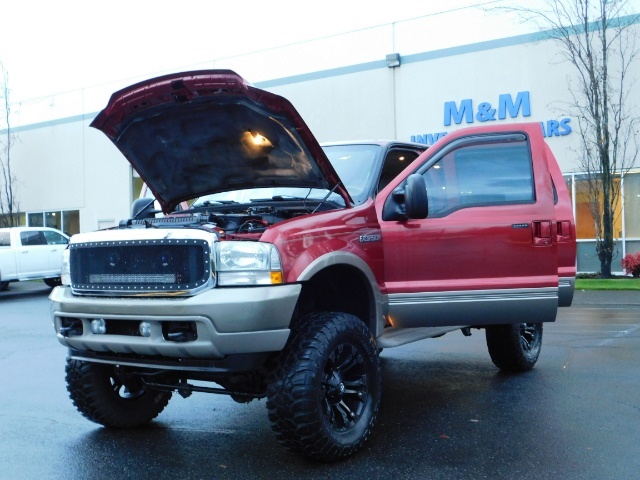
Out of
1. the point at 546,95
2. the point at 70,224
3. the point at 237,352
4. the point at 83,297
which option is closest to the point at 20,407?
the point at 83,297

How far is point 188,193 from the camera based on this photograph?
5680 mm

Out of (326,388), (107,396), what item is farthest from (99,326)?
(326,388)

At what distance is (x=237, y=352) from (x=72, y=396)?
1689 millimetres

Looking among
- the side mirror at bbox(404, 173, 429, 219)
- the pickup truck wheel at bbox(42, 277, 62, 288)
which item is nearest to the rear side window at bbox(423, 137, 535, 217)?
the side mirror at bbox(404, 173, 429, 219)

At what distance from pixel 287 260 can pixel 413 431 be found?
1674 mm

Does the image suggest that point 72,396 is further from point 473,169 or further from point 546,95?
point 546,95

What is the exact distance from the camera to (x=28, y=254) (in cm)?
1859

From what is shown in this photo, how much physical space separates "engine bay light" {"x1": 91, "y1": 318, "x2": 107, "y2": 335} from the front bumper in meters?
0.09

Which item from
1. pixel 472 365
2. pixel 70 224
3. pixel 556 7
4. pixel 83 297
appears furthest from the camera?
pixel 70 224

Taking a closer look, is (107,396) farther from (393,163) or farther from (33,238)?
(33,238)

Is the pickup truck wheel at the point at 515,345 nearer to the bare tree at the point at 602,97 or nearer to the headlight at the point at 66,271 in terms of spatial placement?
the headlight at the point at 66,271

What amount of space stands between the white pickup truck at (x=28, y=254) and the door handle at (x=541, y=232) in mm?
15979

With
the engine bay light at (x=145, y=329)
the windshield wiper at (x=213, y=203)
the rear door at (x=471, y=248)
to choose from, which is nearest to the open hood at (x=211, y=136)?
the windshield wiper at (x=213, y=203)

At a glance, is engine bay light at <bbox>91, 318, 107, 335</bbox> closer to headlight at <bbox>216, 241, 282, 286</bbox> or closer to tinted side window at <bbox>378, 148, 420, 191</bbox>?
headlight at <bbox>216, 241, 282, 286</bbox>
